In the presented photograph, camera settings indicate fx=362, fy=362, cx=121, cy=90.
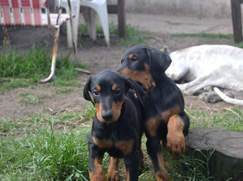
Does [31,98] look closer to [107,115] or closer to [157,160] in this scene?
[157,160]

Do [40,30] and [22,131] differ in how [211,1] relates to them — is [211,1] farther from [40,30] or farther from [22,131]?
[22,131]

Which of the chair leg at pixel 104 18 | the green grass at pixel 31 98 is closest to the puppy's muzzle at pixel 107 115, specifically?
the green grass at pixel 31 98

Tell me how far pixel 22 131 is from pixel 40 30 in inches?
214

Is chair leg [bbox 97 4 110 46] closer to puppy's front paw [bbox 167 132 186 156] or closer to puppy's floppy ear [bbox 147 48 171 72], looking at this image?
puppy's floppy ear [bbox 147 48 171 72]

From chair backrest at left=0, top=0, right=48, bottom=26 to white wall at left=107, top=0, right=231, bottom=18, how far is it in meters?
7.26

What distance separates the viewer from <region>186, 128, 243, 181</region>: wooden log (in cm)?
281

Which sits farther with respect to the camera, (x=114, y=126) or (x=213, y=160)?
(x=213, y=160)

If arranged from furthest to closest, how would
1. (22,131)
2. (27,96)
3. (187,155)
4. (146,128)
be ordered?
(27,96) < (22,131) < (187,155) < (146,128)

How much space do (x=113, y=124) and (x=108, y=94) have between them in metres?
A: 0.24

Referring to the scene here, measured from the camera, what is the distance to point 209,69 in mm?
5477

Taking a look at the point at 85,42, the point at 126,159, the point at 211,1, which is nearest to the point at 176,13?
the point at 211,1

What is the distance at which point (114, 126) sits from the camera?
2426 millimetres

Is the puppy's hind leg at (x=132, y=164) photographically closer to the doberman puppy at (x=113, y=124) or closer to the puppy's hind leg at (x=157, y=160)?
the doberman puppy at (x=113, y=124)

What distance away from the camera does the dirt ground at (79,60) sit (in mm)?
4789
